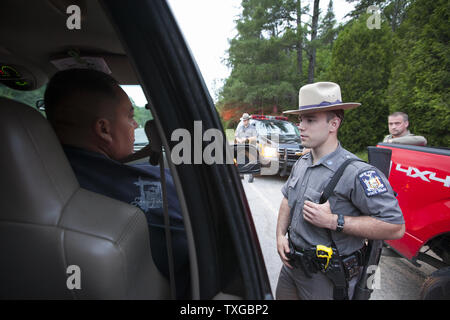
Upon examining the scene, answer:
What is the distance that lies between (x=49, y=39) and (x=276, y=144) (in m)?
6.38

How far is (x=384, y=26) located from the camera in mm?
9750

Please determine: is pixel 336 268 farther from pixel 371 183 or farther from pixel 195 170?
pixel 195 170

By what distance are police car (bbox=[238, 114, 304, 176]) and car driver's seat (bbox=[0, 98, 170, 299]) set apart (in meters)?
6.46

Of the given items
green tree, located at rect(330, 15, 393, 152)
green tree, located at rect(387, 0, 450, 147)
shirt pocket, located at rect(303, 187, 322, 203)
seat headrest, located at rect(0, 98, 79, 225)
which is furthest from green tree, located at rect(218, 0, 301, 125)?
seat headrest, located at rect(0, 98, 79, 225)

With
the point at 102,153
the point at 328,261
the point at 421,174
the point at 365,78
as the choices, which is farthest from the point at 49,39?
the point at 365,78

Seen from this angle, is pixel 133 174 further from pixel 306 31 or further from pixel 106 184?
pixel 306 31

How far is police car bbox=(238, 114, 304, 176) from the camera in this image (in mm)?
7082

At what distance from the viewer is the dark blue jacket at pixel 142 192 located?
3.70 feet

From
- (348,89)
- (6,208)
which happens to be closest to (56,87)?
(6,208)

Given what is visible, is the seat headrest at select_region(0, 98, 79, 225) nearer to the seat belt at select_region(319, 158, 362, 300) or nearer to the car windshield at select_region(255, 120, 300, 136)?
the seat belt at select_region(319, 158, 362, 300)

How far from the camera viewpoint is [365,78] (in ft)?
32.1

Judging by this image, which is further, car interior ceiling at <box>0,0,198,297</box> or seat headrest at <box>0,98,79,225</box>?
car interior ceiling at <box>0,0,198,297</box>

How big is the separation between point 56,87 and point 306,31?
16.7m

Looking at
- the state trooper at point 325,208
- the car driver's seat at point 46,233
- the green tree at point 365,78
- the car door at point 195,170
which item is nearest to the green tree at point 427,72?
the green tree at point 365,78
